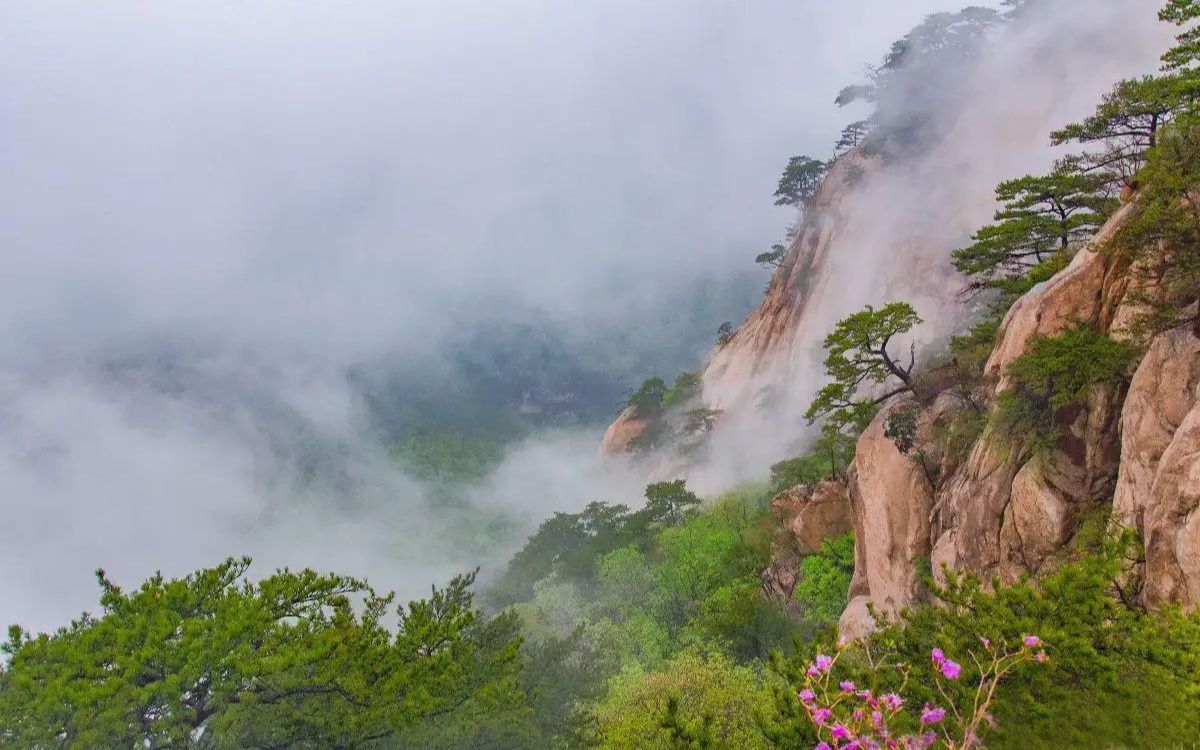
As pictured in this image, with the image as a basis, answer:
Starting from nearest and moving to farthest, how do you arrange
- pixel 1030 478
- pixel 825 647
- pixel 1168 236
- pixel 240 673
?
pixel 825 647
pixel 1168 236
pixel 240 673
pixel 1030 478

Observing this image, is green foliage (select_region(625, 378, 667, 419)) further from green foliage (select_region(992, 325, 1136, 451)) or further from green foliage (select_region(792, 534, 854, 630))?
green foliage (select_region(992, 325, 1136, 451))

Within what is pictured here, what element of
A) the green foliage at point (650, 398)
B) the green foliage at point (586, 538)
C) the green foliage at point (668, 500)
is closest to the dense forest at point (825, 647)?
the green foliage at point (586, 538)

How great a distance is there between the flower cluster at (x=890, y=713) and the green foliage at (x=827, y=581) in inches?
1054

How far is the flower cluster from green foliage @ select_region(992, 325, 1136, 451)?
1091cm

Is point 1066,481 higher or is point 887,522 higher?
point 887,522

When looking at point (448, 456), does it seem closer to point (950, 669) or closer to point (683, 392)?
point (683, 392)

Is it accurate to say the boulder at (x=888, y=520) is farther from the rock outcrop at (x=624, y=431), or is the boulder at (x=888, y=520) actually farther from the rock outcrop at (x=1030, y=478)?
the rock outcrop at (x=624, y=431)

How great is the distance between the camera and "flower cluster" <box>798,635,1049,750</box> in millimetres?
6949

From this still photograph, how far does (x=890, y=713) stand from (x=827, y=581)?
31213mm

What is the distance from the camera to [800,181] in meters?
75.1

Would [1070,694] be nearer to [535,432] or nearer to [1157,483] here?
[1157,483]

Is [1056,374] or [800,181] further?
[800,181]

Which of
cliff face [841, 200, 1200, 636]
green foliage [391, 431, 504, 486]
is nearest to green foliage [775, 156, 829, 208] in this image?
cliff face [841, 200, 1200, 636]

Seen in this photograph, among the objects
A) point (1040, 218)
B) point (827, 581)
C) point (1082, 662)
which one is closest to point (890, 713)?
point (1082, 662)
